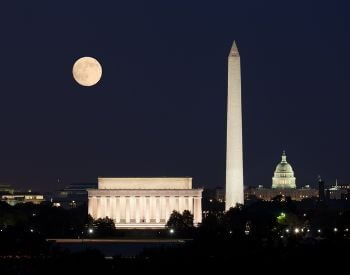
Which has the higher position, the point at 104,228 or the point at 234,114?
the point at 234,114

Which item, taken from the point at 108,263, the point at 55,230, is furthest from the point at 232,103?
the point at 108,263

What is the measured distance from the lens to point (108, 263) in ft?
327

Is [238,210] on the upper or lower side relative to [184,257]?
upper

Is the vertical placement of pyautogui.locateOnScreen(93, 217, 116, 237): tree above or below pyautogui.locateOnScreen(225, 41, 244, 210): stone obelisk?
below

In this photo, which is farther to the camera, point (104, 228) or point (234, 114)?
point (104, 228)

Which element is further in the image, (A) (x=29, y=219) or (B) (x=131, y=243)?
(A) (x=29, y=219)

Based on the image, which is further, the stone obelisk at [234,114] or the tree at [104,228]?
the tree at [104,228]

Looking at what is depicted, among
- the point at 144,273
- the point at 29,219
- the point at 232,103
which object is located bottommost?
the point at 144,273

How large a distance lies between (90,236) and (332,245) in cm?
8542

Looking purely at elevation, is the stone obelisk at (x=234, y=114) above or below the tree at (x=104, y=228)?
above

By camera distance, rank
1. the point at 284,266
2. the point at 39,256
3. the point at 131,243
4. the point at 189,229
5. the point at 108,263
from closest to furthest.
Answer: the point at 284,266, the point at 108,263, the point at 39,256, the point at 131,243, the point at 189,229

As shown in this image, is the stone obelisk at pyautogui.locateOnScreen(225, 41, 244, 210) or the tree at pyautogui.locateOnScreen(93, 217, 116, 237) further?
the tree at pyautogui.locateOnScreen(93, 217, 116, 237)

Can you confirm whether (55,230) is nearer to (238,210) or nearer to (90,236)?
(90,236)

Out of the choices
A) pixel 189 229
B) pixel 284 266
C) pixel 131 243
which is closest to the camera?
pixel 284 266
